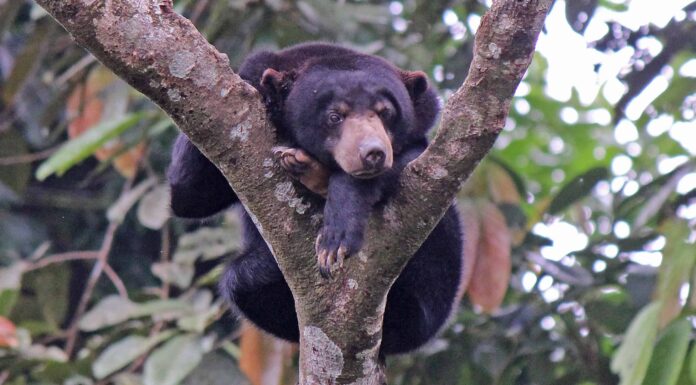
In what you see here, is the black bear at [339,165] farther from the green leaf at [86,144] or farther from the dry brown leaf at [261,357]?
the green leaf at [86,144]

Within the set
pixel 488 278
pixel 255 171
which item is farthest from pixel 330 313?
pixel 488 278

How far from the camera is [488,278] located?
411 centimetres

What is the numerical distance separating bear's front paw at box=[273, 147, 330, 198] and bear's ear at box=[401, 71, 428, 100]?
28.3 inches

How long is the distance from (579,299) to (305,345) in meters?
2.12

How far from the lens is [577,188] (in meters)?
4.54

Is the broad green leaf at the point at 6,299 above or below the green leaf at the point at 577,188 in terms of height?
below

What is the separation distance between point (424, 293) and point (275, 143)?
3.48 feet

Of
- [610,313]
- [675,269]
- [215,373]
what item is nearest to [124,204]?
[215,373]

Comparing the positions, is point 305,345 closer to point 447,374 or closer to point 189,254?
point 447,374

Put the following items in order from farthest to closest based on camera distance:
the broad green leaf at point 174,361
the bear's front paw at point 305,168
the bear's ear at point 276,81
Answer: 1. the broad green leaf at point 174,361
2. the bear's ear at point 276,81
3. the bear's front paw at point 305,168

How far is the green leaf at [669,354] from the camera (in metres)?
2.99

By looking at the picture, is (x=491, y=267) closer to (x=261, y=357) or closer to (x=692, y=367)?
(x=261, y=357)

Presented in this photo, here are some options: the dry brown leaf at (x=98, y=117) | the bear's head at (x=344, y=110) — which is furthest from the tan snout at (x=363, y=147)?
the dry brown leaf at (x=98, y=117)

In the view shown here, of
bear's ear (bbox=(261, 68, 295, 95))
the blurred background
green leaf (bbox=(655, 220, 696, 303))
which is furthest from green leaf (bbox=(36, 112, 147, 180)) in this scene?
green leaf (bbox=(655, 220, 696, 303))
